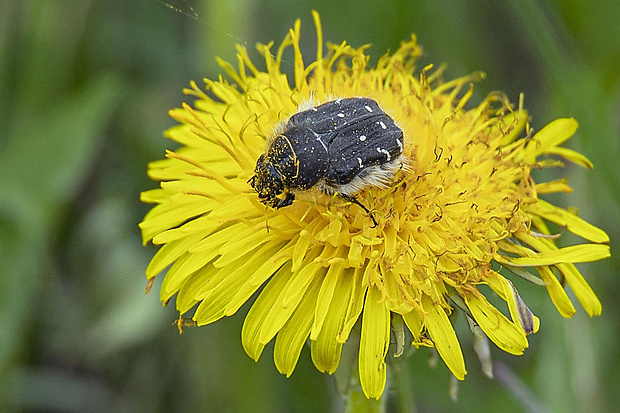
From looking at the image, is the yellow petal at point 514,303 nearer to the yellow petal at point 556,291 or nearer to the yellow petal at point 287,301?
the yellow petal at point 556,291

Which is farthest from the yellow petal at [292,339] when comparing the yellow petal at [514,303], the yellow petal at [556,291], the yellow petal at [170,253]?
the yellow petal at [556,291]

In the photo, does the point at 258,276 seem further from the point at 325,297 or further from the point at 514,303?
the point at 514,303

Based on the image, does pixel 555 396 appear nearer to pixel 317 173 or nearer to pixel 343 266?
pixel 343 266

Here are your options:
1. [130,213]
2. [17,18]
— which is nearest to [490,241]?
[130,213]

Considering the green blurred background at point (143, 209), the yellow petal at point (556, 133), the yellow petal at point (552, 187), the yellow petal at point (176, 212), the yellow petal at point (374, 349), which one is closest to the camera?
the yellow petal at point (374, 349)

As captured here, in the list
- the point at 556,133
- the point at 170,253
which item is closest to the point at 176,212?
the point at 170,253

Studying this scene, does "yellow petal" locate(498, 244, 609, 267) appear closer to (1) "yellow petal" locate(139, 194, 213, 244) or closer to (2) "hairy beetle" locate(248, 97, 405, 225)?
(2) "hairy beetle" locate(248, 97, 405, 225)
